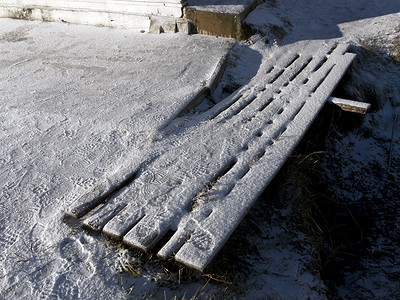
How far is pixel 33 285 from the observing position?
1823 mm

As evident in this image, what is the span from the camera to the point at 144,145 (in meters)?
2.74

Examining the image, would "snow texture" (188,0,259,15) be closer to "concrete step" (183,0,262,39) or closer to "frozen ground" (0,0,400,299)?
"concrete step" (183,0,262,39)

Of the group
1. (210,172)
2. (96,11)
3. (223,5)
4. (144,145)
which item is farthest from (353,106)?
(96,11)

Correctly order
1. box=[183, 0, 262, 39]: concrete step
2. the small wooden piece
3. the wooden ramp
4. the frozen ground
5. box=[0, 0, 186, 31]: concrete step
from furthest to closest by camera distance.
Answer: box=[0, 0, 186, 31]: concrete step, box=[183, 0, 262, 39]: concrete step, the small wooden piece, the wooden ramp, the frozen ground

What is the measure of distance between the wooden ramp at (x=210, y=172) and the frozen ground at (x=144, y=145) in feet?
0.44

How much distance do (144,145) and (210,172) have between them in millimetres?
603

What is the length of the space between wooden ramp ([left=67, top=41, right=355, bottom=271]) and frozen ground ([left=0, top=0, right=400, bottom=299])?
5.3 inches

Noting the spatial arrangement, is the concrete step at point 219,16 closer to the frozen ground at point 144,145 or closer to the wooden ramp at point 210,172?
the frozen ground at point 144,145

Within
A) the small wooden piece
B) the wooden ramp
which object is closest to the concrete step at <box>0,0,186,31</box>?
the wooden ramp

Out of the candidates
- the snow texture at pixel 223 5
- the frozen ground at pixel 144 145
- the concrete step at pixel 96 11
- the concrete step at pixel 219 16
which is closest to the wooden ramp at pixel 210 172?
the frozen ground at pixel 144 145

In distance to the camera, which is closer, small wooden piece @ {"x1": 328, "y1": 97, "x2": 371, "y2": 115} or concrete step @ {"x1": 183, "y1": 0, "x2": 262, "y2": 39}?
small wooden piece @ {"x1": 328, "y1": 97, "x2": 371, "y2": 115}

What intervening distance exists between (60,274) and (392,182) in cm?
302

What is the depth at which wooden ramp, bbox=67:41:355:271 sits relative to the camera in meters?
2.04

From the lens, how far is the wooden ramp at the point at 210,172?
2037mm
